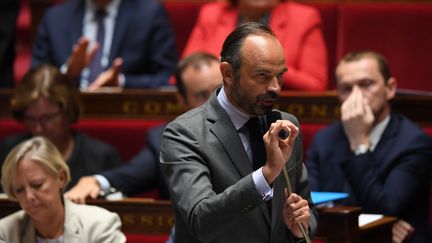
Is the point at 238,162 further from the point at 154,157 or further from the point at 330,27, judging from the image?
the point at 330,27

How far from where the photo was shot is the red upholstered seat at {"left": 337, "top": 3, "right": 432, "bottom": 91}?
6.63 ft

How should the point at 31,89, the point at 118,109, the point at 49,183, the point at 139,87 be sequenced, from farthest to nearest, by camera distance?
the point at 139,87, the point at 118,109, the point at 31,89, the point at 49,183

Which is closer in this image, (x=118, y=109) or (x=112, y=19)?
(x=118, y=109)

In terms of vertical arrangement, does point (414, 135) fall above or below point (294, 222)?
below

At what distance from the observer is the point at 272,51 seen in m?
0.96

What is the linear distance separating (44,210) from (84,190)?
0.60 ft

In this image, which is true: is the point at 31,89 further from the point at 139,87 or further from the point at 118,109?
the point at 139,87

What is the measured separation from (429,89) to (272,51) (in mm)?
1128

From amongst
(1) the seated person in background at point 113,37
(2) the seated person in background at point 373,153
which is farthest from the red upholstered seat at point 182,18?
(2) the seated person in background at point 373,153

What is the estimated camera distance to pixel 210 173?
3.26ft

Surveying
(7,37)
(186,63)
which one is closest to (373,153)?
(186,63)

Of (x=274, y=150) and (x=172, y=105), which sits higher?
(x=274, y=150)

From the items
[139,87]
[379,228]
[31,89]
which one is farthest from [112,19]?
[379,228]

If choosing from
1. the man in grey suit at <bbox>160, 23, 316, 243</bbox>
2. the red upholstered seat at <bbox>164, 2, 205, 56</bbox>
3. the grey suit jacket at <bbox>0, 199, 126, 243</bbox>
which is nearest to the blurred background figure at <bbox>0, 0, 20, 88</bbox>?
the red upholstered seat at <bbox>164, 2, 205, 56</bbox>
